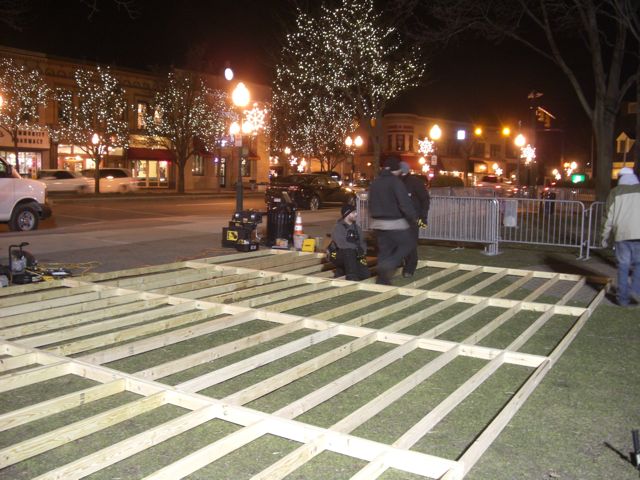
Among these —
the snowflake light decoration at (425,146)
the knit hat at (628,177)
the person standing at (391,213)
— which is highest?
the snowflake light decoration at (425,146)

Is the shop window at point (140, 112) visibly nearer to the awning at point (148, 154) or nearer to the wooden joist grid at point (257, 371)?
the awning at point (148, 154)

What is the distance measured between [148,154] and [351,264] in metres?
39.4

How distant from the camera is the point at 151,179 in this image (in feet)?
157

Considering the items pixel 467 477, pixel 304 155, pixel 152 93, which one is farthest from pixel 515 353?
pixel 304 155

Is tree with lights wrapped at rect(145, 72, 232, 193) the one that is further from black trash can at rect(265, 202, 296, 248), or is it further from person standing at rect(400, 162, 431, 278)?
person standing at rect(400, 162, 431, 278)

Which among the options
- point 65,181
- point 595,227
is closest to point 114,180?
point 65,181

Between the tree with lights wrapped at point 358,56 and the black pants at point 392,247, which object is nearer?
the black pants at point 392,247

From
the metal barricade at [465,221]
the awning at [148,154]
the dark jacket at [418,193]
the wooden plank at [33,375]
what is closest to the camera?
the wooden plank at [33,375]

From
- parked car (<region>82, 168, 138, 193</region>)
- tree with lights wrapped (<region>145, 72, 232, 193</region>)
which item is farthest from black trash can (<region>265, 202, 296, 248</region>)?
tree with lights wrapped (<region>145, 72, 232, 193</region>)

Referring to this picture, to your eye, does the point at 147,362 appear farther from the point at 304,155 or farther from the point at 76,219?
the point at 304,155

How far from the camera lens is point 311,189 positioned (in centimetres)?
2712

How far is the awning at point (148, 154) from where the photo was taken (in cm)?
4484

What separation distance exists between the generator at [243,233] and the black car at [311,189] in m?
13.1

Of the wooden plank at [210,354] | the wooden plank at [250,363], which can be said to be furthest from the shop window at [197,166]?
the wooden plank at [250,363]
